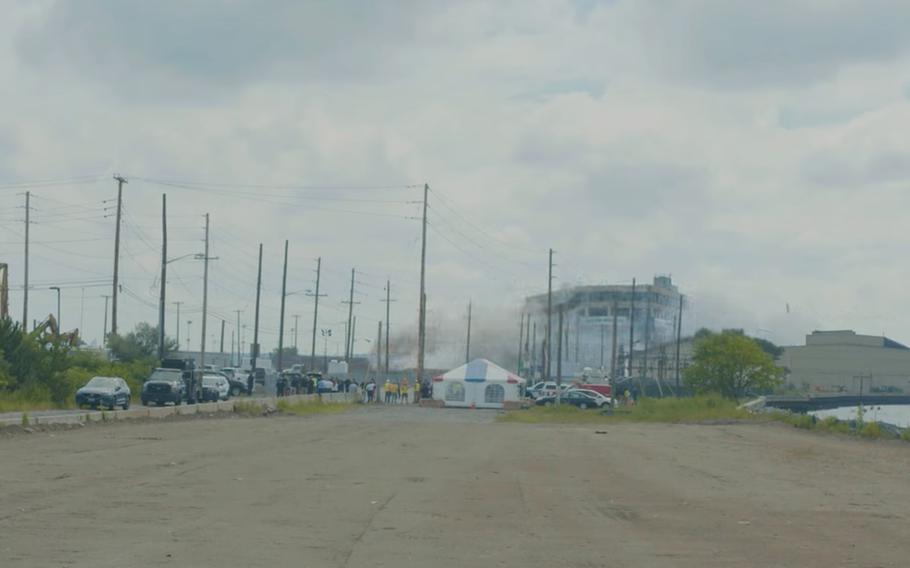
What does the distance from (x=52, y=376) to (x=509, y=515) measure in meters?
44.3

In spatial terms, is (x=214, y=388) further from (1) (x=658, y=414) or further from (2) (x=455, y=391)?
(1) (x=658, y=414)

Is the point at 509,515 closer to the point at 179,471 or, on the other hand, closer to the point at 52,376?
the point at 179,471

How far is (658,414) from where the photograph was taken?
234ft

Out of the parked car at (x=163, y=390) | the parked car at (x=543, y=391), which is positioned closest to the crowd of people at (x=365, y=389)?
the parked car at (x=543, y=391)

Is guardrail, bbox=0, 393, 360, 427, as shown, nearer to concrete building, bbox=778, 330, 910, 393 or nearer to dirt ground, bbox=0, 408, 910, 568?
dirt ground, bbox=0, 408, 910, 568

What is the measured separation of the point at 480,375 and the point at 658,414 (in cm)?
2480

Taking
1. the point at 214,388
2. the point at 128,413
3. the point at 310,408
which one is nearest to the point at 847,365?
the point at 214,388

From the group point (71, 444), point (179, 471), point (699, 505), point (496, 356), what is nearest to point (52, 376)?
point (71, 444)

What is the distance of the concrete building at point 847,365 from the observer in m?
162

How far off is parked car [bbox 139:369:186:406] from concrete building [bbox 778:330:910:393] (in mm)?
110247

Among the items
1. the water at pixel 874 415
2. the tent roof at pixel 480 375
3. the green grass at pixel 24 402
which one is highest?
the tent roof at pixel 480 375

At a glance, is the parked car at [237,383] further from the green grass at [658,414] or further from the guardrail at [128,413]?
the green grass at [658,414]

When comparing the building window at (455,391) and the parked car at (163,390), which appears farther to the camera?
the building window at (455,391)

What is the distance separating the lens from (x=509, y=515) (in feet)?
55.6
